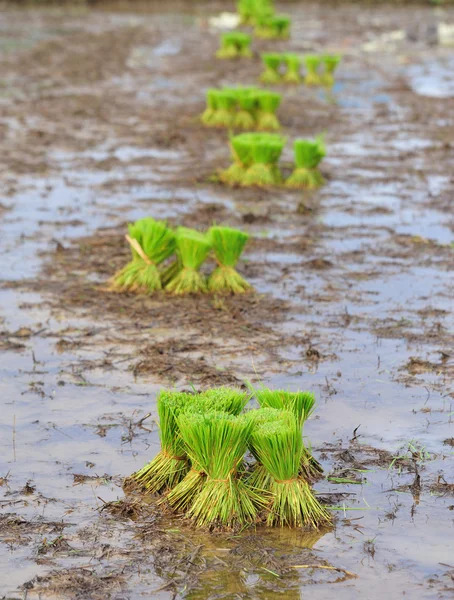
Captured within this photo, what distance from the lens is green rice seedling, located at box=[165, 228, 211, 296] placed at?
7430mm

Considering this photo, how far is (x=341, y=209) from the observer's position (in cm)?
1023

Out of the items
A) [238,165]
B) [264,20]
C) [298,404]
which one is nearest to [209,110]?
[238,165]

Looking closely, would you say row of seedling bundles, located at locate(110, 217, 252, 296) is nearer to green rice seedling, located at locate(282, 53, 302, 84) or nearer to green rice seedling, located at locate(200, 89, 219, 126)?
green rice seedling, located at locate(200, 89, 219, 126)

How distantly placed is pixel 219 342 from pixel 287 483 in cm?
234

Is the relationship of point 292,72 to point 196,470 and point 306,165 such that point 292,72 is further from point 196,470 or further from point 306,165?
point 196,470

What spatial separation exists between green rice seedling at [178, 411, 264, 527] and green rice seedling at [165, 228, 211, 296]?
9.81ft

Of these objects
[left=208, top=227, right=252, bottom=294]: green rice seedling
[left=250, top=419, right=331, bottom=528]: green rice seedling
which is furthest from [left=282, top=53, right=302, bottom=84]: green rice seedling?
[left=250, top=419, right=331, bottom=528]: green rice seedling

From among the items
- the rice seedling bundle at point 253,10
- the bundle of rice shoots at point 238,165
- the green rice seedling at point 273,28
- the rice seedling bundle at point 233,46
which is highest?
the rice seedling bundle at point 253,10

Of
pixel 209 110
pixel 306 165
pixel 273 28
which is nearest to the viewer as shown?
pixel 306 165

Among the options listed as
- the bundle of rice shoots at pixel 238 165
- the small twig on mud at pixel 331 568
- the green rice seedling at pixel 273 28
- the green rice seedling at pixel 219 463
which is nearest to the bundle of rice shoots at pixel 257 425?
the green rice seedling at pixel 219 463

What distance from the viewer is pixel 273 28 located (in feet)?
80.3

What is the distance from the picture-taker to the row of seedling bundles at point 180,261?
7477 millimetres

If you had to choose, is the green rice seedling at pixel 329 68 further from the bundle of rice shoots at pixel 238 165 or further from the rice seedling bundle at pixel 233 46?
the bundle of rice shoots at pixel 238 165

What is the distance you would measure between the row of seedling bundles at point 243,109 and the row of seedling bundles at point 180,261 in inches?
247
